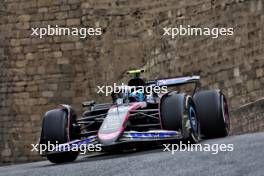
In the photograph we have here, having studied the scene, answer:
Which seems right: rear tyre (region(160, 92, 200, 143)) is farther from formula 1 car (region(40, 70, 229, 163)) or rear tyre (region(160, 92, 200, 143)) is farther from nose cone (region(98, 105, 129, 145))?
nose cone (region(98, 105, 129, 145))

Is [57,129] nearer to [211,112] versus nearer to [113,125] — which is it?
[113,125]

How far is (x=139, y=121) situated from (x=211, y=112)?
0.99m

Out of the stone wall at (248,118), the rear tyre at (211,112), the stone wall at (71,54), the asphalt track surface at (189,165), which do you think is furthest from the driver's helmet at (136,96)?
the stone wall at (71,54)

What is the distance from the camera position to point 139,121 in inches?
358

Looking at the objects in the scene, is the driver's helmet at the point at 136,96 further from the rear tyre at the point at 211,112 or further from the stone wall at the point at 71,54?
the stone wall at the point at 71,54

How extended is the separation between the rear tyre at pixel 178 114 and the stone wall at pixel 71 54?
27.9 feet

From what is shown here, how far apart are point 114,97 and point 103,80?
384 inches

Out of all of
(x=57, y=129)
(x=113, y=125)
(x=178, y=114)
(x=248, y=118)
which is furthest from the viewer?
(x=248, y=118)

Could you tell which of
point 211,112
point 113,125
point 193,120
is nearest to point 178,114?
point 193,120

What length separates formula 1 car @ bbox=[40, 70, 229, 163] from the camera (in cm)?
831

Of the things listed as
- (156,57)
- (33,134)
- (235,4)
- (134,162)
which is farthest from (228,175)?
(33,134)

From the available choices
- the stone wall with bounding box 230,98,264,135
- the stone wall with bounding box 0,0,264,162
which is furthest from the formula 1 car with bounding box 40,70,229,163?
the stone wall with bounding box 0,0,264,162

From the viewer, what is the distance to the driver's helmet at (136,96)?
9.38 m

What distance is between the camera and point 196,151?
24.5ft
